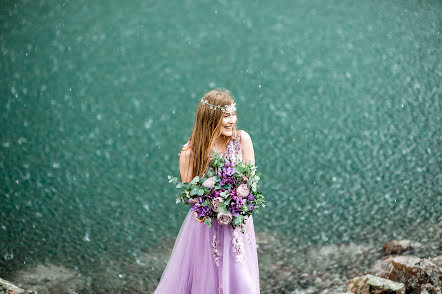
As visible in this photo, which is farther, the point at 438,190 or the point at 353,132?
the point at 353,132

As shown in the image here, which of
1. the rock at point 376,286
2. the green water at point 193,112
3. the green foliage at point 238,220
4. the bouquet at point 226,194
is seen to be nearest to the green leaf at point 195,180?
the bouquet at point 226,194

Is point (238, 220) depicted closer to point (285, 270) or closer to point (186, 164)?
point (186, 164)

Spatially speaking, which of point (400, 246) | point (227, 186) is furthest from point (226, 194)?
point (400, 246)

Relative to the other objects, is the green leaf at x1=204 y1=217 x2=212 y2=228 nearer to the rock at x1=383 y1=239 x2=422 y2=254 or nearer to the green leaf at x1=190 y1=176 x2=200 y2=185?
the green leaf at x1=190 y1=176 x2=200 y2=185

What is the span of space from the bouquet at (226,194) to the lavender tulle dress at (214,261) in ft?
0.54

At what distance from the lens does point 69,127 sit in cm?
848

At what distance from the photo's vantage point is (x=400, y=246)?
5.21 m

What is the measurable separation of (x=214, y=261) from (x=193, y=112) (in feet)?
20.0

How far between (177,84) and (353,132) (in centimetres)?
322

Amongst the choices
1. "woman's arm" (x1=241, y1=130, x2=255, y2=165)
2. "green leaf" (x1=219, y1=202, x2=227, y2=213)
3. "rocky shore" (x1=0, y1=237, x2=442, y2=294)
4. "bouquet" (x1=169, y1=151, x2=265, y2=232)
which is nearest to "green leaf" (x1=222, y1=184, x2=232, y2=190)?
"bouquet" (x1=169, y1=151, x2=265, y2=232)

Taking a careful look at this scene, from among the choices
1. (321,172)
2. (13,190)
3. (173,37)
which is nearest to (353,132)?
(321,172)

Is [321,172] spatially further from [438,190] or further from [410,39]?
[410,39]

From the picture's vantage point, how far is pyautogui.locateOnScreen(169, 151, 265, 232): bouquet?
2.85m

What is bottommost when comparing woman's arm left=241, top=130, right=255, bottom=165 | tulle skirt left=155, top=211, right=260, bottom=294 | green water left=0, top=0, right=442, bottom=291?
tulle skirt left=155, top=211, right=260, bottom=294
